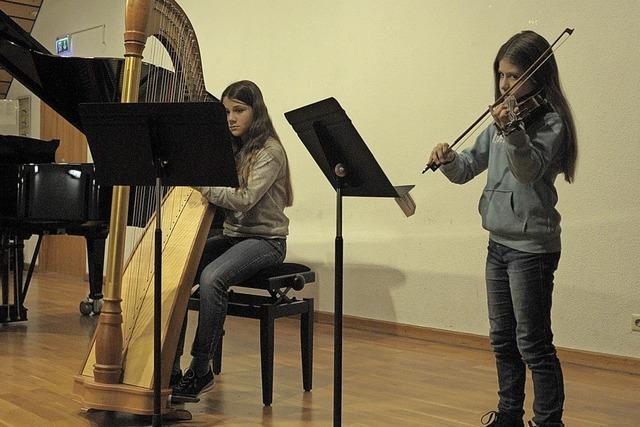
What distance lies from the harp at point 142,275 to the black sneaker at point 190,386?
0.17 meters

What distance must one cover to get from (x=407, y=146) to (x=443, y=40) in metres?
0.66

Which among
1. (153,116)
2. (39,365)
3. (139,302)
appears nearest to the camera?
(153,116)

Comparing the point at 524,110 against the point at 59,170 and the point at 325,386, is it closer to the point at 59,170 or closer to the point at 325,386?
the point at 325,386

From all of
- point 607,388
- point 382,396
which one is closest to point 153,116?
point 382,396

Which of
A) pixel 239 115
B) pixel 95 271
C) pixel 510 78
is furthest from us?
pixel 95 271

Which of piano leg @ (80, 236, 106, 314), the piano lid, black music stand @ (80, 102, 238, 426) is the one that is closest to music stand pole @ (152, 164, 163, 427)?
black music stand @ (80, 102, 238, 426)

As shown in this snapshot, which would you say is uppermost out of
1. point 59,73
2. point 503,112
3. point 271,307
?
point 59,73

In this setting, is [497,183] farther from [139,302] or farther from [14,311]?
[14,311]

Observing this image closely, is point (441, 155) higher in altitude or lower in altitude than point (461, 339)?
higher

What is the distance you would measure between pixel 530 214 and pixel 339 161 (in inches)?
24.4

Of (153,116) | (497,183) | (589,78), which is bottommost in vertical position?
(497,183)

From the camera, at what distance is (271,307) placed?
3.17 m

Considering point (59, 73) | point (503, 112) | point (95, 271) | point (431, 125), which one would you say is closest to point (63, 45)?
point (95, 271)

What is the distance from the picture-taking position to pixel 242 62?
5867 mm
